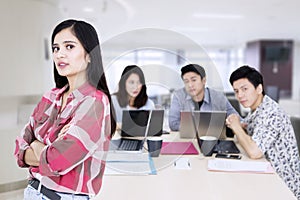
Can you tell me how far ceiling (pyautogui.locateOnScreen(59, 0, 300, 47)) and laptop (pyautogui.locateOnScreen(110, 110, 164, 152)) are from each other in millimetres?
1989

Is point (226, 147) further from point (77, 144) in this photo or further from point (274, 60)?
point (274, 60)

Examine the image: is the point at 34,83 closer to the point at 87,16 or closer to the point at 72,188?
the point at 87,16

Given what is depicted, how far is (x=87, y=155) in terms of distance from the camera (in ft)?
2.89

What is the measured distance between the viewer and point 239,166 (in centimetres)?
143

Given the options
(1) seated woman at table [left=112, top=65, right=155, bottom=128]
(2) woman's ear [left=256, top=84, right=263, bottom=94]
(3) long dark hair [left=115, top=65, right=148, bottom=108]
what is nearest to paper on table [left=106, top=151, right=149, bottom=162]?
(1) seated woman at table [left=112, top=65, right=155, bottom=128]

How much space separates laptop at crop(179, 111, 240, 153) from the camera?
1.85 meters

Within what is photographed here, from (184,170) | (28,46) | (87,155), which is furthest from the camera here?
(28,46)

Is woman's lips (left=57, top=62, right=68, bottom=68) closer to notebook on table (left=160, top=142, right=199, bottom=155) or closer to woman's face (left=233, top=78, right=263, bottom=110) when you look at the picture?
notebook on table (left=160, top=142, right=199, bottom=155)

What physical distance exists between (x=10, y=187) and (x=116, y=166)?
1664mm

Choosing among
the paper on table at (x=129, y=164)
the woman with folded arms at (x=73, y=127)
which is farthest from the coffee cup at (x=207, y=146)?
the woman with folded arms at (x=73, y=127)

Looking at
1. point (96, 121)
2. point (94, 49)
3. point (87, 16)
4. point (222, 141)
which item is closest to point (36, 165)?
point (96, 121)

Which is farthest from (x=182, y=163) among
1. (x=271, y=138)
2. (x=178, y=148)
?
(x=271, y=138)

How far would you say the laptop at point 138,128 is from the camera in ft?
5.88

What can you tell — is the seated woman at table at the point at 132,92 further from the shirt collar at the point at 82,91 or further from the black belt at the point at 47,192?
the black belt at the point at 47,192
